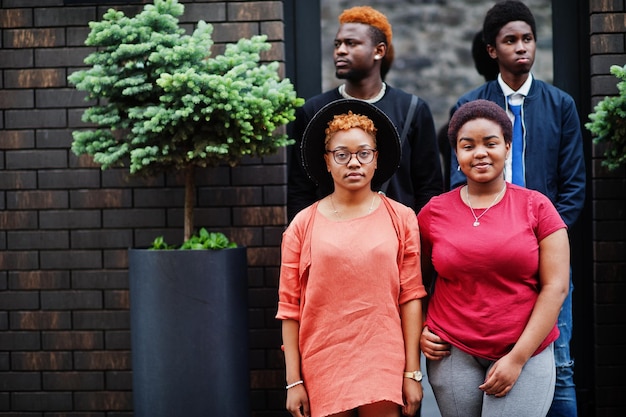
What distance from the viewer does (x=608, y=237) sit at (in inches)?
182

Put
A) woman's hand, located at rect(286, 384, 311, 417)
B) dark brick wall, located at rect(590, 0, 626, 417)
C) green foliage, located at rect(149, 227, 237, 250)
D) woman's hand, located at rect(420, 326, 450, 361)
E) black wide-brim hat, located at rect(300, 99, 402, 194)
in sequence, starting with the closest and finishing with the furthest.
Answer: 1. woman's hand, located at rect(420, 326, 450, 361)
2. woman's hand, located at rect(286, 384, 311, 417)
3. black wide-brim hat, located at rect(300, 99, 402, 194)
4. green foliage, located at rect(149, 227, 237, 250)
5. dark brick wall, located at rect(590, 0, 626, 417)

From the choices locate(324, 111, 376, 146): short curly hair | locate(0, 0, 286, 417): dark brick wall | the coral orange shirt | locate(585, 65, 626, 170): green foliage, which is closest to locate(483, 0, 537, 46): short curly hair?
locate(585, 65, 626, 170): green foliage

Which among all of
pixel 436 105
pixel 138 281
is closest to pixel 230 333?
pixel 138 281

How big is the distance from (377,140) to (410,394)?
1.04 metres

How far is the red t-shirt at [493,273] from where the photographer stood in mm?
3002

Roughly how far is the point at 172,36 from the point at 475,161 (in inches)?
62.0

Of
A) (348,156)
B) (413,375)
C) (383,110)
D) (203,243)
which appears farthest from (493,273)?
(203,243)

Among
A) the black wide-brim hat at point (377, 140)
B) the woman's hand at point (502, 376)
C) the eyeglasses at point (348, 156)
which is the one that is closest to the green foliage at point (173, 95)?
the black wide-brim hat at point (377, 140)

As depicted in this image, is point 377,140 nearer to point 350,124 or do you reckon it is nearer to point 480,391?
point 350,124

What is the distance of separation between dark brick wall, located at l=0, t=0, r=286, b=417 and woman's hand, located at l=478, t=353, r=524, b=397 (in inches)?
75.0

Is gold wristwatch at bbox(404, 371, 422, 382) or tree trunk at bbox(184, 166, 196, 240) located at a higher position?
tree trunk at bbox(184, 166, 196, 240)

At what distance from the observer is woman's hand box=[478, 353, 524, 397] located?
2.95 meters

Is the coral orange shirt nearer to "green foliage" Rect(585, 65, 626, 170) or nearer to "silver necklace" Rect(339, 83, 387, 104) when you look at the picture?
"silver necklace" Rect(339, 83, 387, 104)

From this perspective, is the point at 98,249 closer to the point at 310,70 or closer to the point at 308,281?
the point at 310,70
